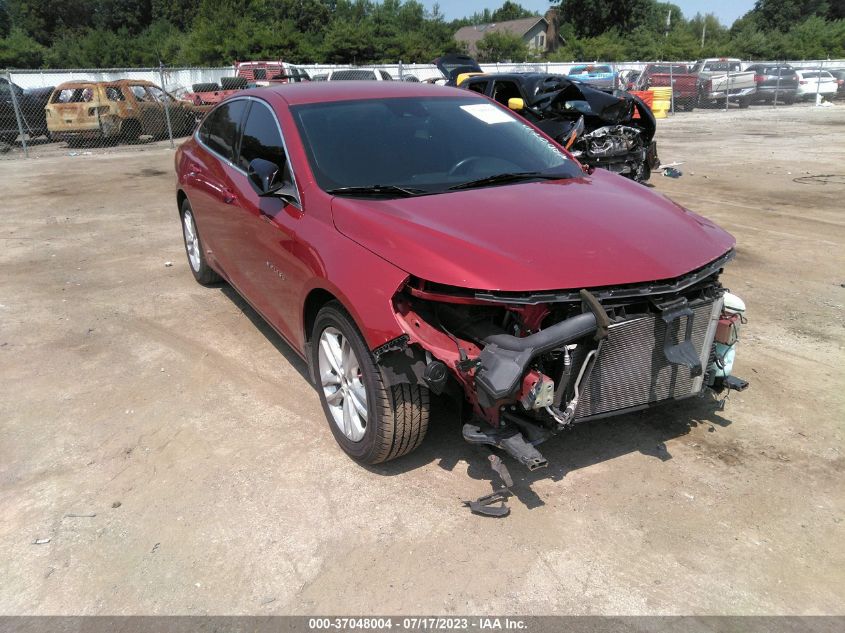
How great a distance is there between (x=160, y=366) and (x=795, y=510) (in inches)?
151

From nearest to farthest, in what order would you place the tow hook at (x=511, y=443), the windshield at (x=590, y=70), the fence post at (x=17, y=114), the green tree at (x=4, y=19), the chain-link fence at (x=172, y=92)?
the tow hook at (x=511, y=443) < the fence post at (x=17, y=114) < the chain-link fence at (x=172, y=92) < the windshield at (x=590, y=70) < the green tree at (x=4, y=19)

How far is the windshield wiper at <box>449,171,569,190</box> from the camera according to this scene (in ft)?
11.7

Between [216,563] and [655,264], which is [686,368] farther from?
[216,563]

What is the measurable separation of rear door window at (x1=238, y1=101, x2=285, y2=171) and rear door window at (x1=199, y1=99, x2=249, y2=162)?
201mm

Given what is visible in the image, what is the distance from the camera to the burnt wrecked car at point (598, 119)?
30.6 feet

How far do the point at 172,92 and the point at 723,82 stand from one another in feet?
70.0

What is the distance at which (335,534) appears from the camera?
2.87m

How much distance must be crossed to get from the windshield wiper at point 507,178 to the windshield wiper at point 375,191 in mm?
247

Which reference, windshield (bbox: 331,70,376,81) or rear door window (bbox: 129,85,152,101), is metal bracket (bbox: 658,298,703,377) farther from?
windshield (bbox: 331,70,376,81)

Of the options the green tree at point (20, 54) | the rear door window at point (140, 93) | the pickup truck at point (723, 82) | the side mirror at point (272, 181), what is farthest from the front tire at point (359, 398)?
the green tree at point (20, 54)

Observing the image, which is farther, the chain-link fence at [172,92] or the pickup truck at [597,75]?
the pickup truck at [597,75]

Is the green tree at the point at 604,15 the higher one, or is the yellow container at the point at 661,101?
the green tree at the point at 604,15

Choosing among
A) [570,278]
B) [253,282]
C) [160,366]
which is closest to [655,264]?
[570,278]

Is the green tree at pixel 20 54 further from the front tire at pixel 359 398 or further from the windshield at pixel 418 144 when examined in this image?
the front tire at pixel 359 398
